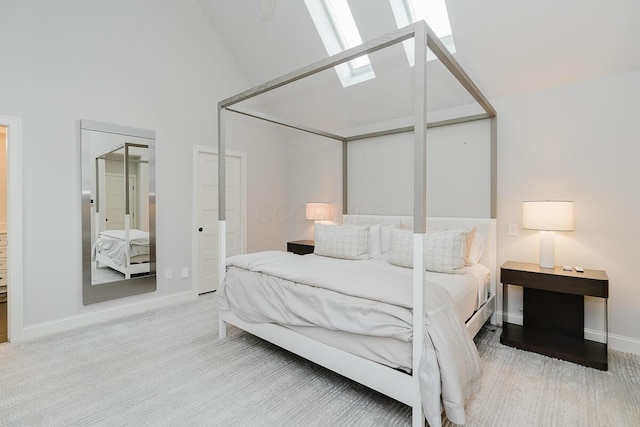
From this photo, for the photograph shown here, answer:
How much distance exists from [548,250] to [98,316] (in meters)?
4.30

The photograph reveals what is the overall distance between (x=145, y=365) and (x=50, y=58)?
2.82 m

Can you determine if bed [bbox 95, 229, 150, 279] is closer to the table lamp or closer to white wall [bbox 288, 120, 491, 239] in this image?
white wall [bbox 288, 120, 491, 239]

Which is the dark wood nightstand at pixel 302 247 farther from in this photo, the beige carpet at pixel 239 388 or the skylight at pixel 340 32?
the skylight at pixel 340 32

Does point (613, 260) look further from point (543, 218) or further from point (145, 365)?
point (145, 365)

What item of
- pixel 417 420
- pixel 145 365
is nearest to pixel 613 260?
pixel 417 420

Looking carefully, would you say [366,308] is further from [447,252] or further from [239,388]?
[447,252]

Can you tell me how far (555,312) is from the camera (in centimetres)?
279

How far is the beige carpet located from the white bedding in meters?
0.88

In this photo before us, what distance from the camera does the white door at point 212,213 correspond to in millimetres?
4096

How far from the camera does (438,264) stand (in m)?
2.63

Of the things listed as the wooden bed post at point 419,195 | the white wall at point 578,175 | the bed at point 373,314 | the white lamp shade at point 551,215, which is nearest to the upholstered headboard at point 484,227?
the bed at point 373,314

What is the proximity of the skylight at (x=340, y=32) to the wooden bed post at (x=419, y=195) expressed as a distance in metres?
2.03

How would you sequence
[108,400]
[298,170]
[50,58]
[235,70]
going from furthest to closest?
[298,170]
[235,70]
[50,58]
[108,400]

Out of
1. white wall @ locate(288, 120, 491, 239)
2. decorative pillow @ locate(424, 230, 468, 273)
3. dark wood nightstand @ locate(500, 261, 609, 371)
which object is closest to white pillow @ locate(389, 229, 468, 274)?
decorative pillow @ locate(424, 230, 468, 273)
